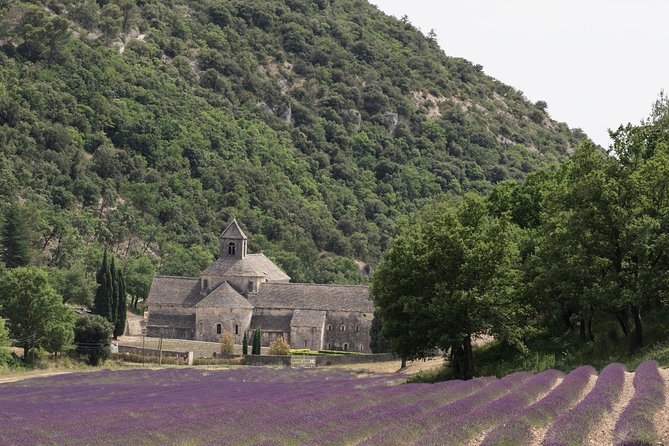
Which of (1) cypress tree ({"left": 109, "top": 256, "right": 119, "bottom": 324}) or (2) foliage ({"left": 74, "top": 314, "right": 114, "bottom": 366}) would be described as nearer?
(2) foliage ({"left": 74, "top": 314, "right": 114, "bottom": 366})

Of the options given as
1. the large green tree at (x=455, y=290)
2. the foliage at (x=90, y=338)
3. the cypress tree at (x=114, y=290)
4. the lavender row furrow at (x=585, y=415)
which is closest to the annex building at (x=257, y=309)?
the cypress tree at (x=114, y=290)

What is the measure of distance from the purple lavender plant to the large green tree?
18.4 m

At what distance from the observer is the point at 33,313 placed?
81062 millimetres

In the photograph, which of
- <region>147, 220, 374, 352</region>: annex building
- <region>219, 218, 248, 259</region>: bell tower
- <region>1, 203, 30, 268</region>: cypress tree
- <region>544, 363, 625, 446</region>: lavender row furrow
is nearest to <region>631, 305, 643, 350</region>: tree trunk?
<region>544, 363, 625, 446</region>: lavender row furrow

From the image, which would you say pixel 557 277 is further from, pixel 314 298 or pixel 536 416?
pixel 314 298

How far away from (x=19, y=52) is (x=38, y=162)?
140 ft

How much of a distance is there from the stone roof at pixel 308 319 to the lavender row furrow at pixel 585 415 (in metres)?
78.4

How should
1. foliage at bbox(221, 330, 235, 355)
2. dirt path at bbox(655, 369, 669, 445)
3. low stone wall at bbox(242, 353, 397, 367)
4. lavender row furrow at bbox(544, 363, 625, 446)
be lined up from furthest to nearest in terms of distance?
1. foliage at bbox(221, 330, 235, 355)
2. low stone wall at bbox(242, 353, 397, 367)
3. lavender row furrow at bbox(544, 363, 625, 446)
4. dirt path at bbox(655, 369, 669, 445)

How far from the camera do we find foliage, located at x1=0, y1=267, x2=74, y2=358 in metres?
80.9

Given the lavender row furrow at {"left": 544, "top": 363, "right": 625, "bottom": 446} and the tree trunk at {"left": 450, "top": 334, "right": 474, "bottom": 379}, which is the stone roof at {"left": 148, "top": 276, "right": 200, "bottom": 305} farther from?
the lavender row furrow at {"left": 544, "top": 363, "right": 625, "bottom": 446}

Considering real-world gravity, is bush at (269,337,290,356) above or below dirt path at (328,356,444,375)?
above

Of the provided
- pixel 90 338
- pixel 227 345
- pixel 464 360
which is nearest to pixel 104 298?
pixel 227 345

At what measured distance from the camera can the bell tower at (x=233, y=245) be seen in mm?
121312

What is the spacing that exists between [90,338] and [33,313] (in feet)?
26.9
